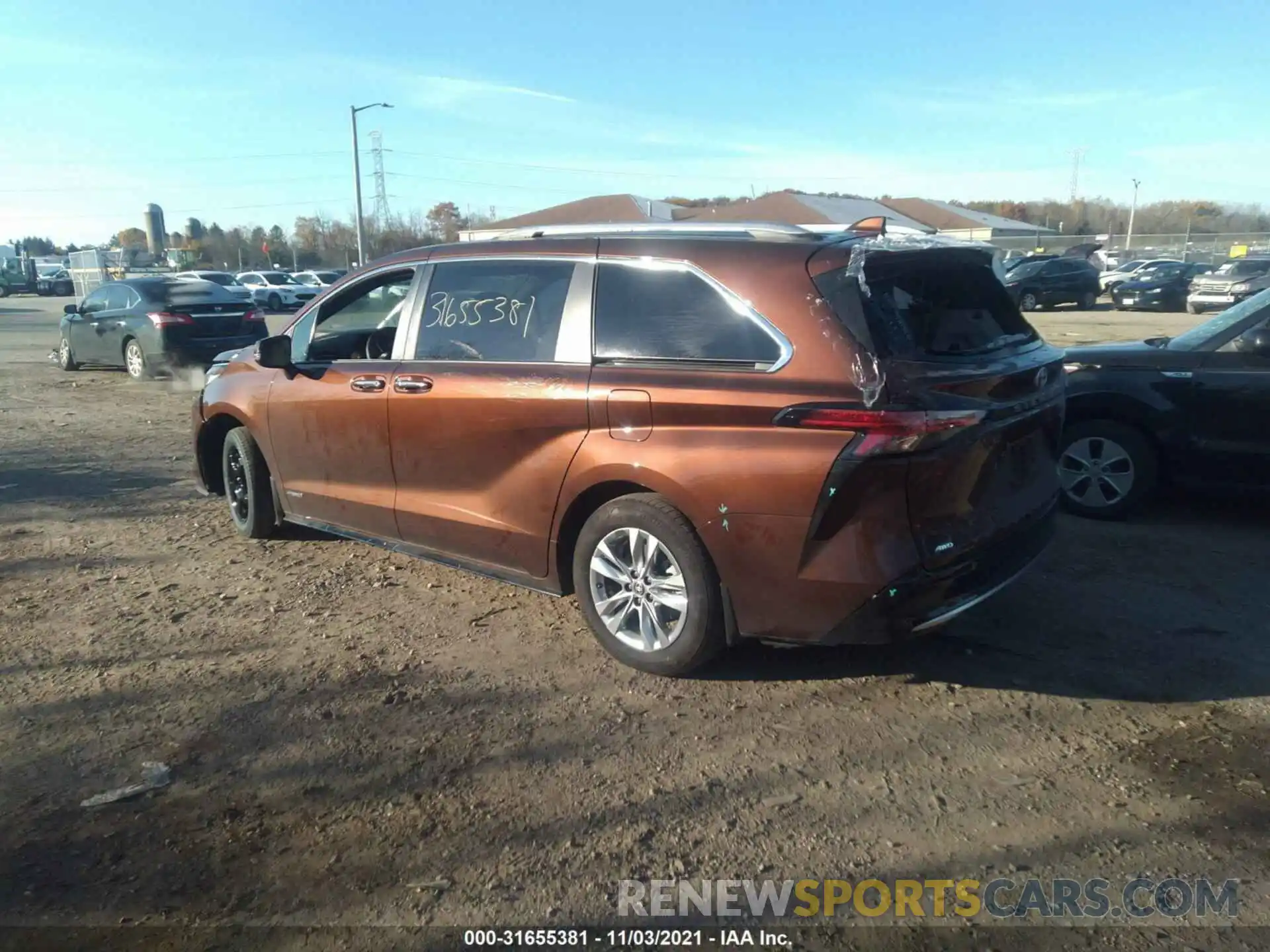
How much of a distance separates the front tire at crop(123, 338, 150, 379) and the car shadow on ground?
12.4 m

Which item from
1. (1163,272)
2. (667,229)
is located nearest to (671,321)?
(667,229)

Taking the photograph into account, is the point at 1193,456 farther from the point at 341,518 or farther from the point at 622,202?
the point at 622,202

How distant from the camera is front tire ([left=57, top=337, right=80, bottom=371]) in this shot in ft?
50.6

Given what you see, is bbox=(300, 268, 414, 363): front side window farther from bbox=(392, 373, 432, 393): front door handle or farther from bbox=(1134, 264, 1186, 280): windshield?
bbox=(1134, 264, 1186, 280): windshield

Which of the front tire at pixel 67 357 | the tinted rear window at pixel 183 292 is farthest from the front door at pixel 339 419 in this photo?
the front tire at pixel 67 357


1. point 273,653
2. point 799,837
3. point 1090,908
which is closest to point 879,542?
point 799,837

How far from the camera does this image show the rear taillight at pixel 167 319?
1372 cm

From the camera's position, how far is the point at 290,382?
5598mm

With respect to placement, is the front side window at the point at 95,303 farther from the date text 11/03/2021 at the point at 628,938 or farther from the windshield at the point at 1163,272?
the windshield at the point at 1163,272

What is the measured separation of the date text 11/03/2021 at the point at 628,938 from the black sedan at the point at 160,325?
12862 mm

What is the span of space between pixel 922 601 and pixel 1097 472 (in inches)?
133

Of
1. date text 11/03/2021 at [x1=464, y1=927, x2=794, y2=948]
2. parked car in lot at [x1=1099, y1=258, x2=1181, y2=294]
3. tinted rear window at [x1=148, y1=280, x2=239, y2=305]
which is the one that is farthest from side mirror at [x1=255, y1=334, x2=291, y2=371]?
parked car in lot at [x1=1099, y1=258, x2=1181, y2=294]

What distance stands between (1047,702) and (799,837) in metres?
1.44

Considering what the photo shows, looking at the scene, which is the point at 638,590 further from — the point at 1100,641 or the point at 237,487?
the point at 237,487
